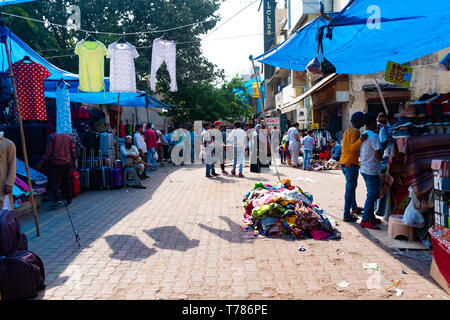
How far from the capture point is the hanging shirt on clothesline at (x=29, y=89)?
7.13 meters

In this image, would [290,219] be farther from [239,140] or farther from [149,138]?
[149,138]

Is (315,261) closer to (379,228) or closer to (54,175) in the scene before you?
(379,228)

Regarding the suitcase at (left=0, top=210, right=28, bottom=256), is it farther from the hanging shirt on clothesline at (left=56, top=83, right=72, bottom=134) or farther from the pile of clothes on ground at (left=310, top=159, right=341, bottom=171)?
the pile of clothes on ground at (left=310, top=159, right=341, bottom=171)

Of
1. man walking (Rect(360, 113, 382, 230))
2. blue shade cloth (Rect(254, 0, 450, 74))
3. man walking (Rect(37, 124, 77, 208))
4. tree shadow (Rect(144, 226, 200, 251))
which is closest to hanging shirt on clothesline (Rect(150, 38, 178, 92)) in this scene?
blue shade cloth (Rect(254, 0, 450, 74))

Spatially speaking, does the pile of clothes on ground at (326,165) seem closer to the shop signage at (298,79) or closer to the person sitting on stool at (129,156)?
the person sitting on stool at (129,156)

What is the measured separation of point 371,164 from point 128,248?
3.99 meters

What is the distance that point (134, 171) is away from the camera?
34.9ft

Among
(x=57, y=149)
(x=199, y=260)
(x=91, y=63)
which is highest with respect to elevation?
(x=91, y=63)

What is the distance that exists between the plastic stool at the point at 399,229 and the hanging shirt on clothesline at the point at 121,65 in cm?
696

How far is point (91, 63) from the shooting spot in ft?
28.4

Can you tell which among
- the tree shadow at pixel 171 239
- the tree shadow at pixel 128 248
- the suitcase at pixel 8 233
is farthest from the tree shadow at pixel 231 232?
the suitcase at pixel 8 233

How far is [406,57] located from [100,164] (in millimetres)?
8667

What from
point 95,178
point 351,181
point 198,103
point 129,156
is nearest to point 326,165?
point 129,156

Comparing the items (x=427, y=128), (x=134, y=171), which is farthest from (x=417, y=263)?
(x=134, y=171)
